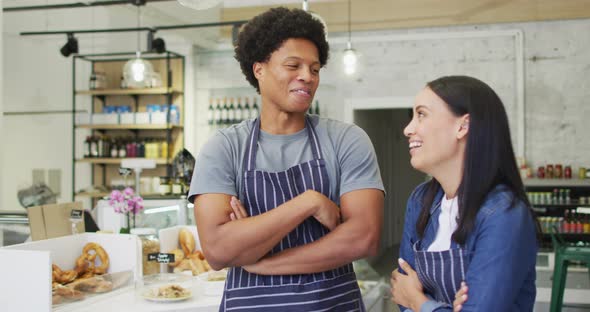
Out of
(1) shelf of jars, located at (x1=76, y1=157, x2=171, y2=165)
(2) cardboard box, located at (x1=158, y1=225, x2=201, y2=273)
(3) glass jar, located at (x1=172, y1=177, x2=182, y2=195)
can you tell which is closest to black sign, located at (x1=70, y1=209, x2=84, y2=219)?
(2) cardboard box, located at (x1=158, y1=225, x2=201, y2=273)

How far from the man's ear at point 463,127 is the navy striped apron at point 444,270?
10.3 inches

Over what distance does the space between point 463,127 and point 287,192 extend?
0.51m

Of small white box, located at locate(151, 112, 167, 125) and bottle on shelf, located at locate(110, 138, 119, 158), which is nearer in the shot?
small white box, located at locate(151, 112, 167, 125)

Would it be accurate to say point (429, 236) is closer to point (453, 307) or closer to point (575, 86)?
point (453, 307)

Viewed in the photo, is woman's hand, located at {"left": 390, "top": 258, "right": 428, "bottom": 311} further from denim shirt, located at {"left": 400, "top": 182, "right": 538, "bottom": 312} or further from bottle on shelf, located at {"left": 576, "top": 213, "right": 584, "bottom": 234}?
bottle on shelf, located at {"left": 576, "top": 213, "right": 584, "bottom": 234}

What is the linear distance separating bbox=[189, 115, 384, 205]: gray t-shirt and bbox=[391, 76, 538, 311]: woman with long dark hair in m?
0.21

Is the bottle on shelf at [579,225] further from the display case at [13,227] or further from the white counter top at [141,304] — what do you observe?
the display case at [13,227]

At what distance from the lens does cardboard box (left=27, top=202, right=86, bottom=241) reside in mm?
3369

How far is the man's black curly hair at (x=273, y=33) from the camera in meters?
1.79

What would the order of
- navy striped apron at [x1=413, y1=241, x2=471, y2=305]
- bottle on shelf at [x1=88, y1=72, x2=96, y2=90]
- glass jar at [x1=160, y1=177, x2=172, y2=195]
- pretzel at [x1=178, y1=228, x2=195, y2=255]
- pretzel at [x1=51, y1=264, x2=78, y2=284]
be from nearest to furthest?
navy striped apron at [x1=413, y1=241, x2=471, y2=305], pretzel at [x1=51, y1=264, x2=78, y2=284], pretzel at [x1=178, y1=228, x2=195, y2=255], glass jar at [x1=160, y1=177, x2=172, y2=195], bottle on shelf at [x1=88, y1=72, x2=96, y2=90]

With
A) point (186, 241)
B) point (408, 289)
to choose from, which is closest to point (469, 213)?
point (408, 289)

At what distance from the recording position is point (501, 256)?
1.41 meters

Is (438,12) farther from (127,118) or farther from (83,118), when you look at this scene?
(83,118)

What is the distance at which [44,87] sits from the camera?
908 cm
